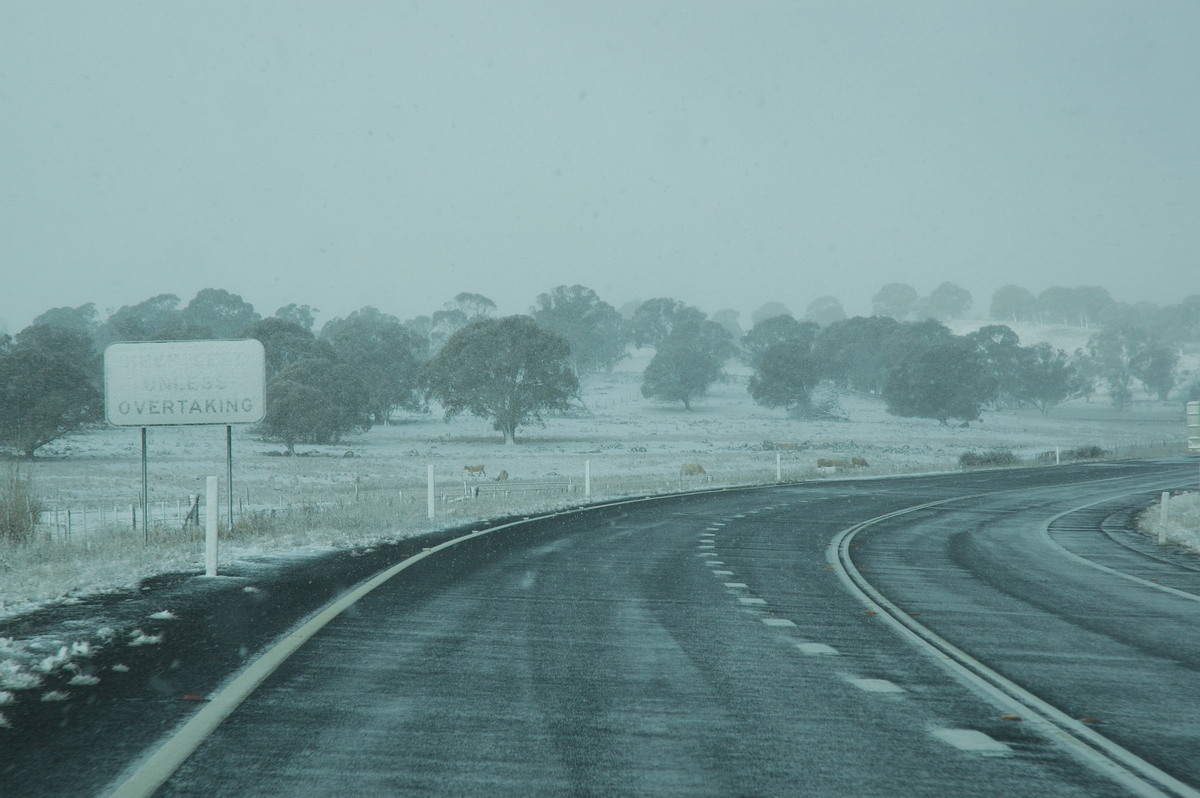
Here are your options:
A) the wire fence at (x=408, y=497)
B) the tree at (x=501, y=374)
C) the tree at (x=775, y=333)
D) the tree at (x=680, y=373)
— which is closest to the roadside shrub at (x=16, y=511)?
the wire fence at (x=408, y=497)

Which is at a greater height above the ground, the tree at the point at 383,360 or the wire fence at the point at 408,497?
the tree at the point at 383,360

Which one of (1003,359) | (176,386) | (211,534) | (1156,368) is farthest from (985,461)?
(1156,368)

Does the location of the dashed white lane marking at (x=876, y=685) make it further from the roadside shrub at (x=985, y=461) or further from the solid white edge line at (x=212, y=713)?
the roadside shrub at (x=985, y=461)

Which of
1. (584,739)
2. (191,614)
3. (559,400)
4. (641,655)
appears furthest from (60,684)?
(559,400)

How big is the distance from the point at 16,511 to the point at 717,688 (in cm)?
1330

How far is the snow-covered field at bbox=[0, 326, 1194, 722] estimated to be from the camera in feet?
39.9

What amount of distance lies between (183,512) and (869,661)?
22911 mm

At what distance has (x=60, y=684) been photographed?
5.88 m

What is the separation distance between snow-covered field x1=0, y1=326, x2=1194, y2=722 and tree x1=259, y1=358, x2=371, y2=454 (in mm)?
1431

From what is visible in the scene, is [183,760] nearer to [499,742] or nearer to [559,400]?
[499,742]

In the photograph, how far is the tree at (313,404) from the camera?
6034 cm

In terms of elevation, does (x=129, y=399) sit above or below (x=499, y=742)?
above

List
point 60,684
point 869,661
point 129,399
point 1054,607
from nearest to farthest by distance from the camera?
point 60,684
point 869,661
point 1054,607
point 129,399

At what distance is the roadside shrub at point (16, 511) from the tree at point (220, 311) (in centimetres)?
9590
